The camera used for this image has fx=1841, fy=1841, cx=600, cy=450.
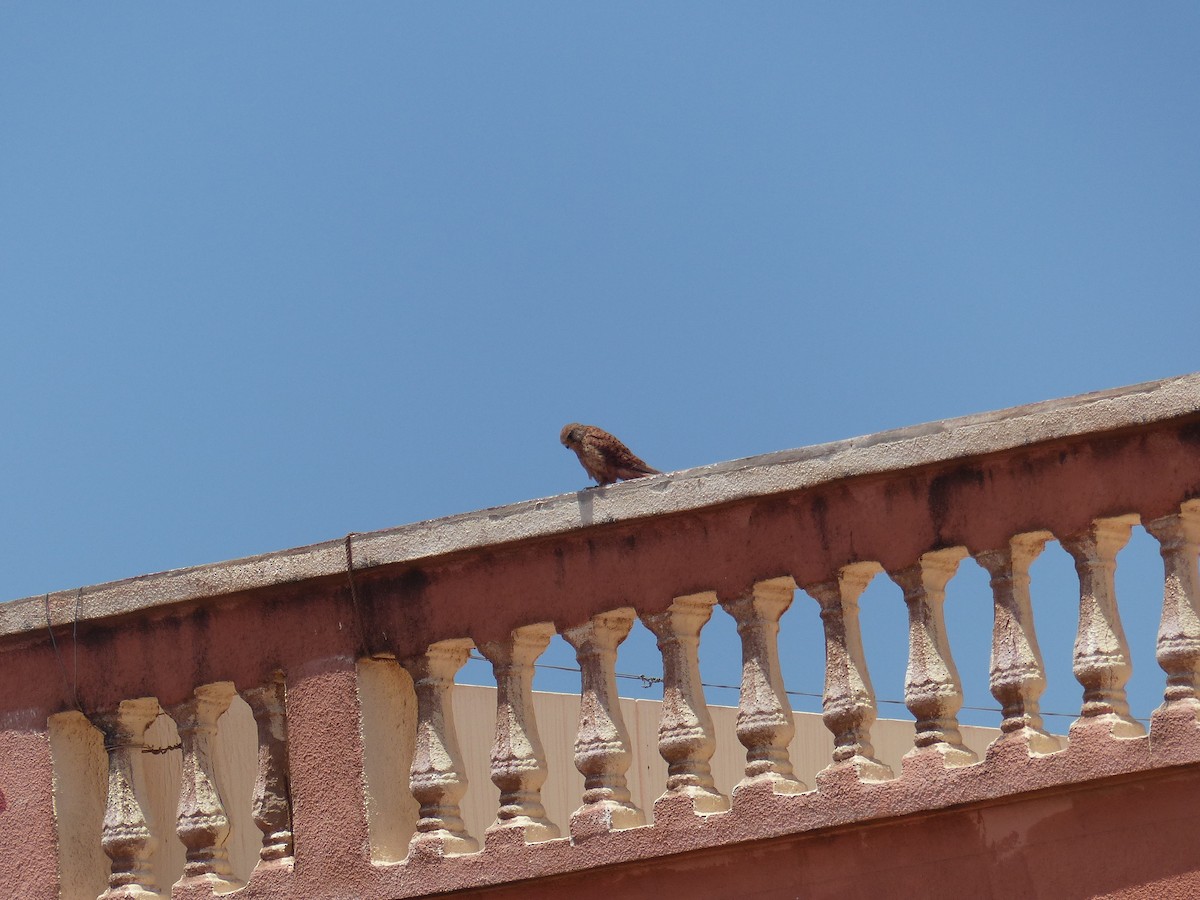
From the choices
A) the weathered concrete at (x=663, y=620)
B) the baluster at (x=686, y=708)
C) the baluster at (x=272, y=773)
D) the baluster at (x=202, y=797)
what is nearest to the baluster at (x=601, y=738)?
the weathered concrete at (x=663, y=620)

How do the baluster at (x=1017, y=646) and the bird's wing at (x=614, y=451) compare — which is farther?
the bird's wing at (x=614, y=451)

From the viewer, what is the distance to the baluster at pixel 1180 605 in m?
4.40

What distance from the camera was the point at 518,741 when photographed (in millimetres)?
5188

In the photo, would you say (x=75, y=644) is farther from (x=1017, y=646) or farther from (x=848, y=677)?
(x=1017, y=646)

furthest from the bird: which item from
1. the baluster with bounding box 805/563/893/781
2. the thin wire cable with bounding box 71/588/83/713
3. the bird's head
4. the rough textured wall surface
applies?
the thin wire cable with bounding box 71/588/83/713

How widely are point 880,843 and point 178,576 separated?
2332 mm

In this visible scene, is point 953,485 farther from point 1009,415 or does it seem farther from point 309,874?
point 309,874

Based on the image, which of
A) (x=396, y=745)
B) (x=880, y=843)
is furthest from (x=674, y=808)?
(x=396, y=745)

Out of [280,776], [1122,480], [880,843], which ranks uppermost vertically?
[1122,480]

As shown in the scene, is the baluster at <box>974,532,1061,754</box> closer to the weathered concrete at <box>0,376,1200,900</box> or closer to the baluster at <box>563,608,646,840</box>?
the weathered concrete at <box>0,376,1200,900</box>

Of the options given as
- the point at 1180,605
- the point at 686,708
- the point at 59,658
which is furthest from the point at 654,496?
the point at 59,658

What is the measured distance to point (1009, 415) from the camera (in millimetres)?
4727

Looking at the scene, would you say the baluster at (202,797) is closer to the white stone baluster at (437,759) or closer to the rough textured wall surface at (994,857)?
the white stone baluster at (437,759)

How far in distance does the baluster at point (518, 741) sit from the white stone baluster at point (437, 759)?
0.49ft
